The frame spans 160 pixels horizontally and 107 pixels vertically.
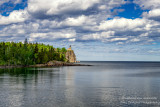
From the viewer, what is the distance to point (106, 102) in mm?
35219

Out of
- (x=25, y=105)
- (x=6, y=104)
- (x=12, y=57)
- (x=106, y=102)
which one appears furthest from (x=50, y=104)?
(x=12, y=57)

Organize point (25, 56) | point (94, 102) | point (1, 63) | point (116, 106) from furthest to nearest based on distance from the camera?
point (25, 56)
point (1, 63)
point (94, 102)
point (116, 106)

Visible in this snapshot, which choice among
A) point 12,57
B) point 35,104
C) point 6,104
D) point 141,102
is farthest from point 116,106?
point 12,57

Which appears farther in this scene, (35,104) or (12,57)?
(12,57)

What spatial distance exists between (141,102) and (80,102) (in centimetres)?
1159

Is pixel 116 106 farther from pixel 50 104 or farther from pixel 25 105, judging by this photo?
pixel 25 105

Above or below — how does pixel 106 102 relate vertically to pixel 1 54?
below

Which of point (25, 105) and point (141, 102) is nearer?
point (25, 105)

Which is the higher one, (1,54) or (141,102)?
(1,54)

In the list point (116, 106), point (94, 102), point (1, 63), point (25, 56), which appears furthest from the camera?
point (25, 56)

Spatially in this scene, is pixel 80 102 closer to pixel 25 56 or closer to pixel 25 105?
pixel 25 105

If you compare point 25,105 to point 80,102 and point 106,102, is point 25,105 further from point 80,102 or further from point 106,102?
point 106,102

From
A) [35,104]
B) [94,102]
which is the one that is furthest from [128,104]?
[35,104]

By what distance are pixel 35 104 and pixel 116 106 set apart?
1436 cm
